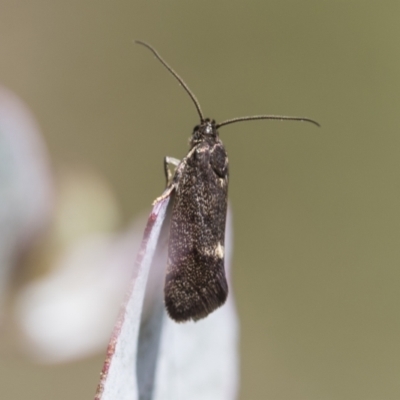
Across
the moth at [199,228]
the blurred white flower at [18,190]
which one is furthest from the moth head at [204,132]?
the blurred white flower at [18,190]

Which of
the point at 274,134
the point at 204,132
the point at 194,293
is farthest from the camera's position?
the point at 274,134

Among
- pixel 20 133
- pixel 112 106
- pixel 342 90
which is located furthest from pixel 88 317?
pixel 342 90

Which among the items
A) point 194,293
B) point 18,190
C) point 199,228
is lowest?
point 194,293

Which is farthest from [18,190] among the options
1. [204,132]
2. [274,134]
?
[274,134]

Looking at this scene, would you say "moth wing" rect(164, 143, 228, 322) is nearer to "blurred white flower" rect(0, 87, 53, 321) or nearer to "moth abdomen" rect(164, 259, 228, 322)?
"moth abdomen" rect(164, 259, 228, 322)

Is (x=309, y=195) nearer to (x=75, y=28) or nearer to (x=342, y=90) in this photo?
(x=342, y=90)

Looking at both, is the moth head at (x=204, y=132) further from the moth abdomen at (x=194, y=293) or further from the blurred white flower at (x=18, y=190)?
the blurred white flower at (x=18, y=190)

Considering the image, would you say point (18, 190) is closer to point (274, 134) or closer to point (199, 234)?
point (199, 234)
